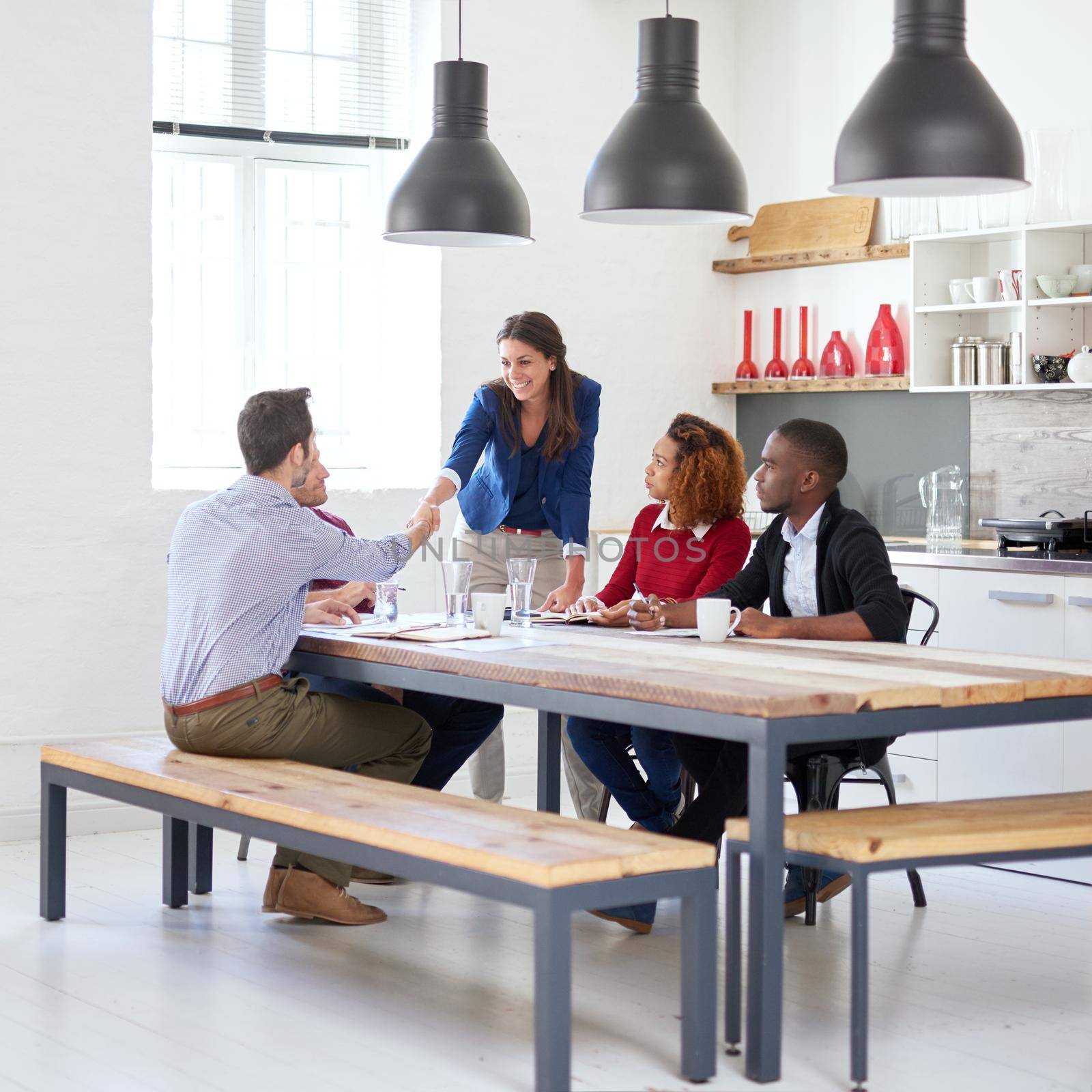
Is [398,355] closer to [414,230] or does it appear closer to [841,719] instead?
[414,230]

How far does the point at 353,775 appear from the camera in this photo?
3561mm

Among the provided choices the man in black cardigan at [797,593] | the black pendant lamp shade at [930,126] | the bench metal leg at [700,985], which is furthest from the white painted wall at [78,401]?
the bench metal leg at [700,985]

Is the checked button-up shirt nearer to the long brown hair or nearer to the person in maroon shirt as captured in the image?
the person in maroon shirt

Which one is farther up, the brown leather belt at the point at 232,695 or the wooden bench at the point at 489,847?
the brown leather belt at the point at 232,695

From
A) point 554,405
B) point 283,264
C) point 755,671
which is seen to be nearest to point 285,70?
point 283,264

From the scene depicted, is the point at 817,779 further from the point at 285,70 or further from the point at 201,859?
the point at 285,70

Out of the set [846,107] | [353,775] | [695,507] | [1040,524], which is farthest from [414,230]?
[846,107]

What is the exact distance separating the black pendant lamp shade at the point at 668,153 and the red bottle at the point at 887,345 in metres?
2.27

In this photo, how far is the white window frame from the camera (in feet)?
18.5

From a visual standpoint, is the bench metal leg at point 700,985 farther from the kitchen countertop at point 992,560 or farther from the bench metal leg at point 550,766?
the kitchen countertop at point 992,560

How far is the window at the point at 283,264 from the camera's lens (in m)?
5.64

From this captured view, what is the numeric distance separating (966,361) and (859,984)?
3.31m

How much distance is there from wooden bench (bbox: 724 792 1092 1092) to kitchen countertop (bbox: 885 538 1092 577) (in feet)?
5.46

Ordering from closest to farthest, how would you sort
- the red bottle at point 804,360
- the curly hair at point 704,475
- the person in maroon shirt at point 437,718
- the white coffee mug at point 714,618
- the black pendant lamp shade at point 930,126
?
1. the black pendant lamp shade at point 930,126
2. the white coffee mug at point 714,618
3. the curly hair at point 704,475
4. the person in maroon shirt at point 437,718
5. the red bottle at point 804,360
